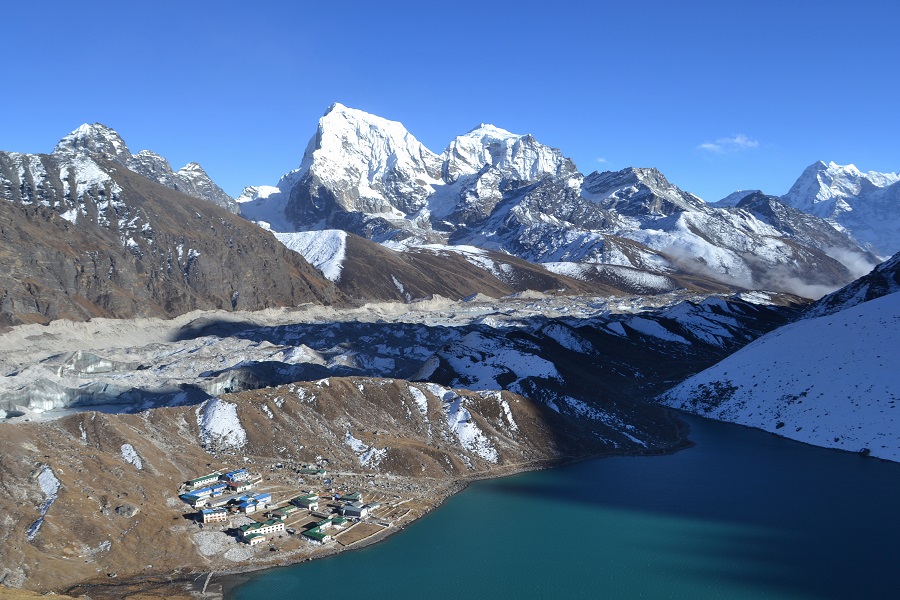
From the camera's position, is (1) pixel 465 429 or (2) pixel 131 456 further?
(1) pixel 465 429

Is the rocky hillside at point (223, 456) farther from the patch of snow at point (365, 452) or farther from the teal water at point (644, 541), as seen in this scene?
the teal water at point (644, 541)

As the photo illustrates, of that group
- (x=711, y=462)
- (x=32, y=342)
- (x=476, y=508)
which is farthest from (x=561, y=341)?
(x=32, y=342)

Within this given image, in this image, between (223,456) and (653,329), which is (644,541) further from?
(653,329)

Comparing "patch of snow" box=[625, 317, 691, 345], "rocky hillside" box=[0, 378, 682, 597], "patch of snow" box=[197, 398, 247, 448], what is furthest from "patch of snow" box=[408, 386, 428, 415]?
"patch of snow" box=[625, 317, 691, 345]

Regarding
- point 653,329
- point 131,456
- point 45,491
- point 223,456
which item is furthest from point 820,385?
point 45,491

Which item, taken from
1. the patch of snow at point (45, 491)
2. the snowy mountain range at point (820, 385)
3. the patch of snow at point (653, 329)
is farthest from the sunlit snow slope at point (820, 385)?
the patch of snow at point (45, 491)
